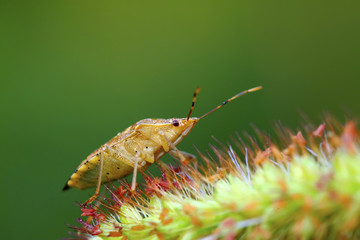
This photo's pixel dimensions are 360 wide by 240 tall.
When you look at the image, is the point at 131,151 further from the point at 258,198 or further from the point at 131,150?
the point at 258,198

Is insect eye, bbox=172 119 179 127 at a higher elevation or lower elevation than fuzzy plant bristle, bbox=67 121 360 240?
higher

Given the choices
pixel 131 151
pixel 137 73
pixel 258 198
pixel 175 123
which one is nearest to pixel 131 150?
pixel 131 151

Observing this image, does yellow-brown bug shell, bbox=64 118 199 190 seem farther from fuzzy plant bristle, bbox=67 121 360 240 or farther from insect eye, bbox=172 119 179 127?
fuzzy plant bristle, bbox=67 121 360 240

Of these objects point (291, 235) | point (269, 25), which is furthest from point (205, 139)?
point (291, 235)

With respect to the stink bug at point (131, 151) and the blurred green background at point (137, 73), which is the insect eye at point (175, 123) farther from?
the blurred green background at point (137, 73)

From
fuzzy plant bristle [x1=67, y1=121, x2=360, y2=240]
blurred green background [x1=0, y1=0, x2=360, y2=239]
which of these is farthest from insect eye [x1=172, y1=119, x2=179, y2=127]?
blurred green background [x1=0, y1=0, x2=360, y2=239]

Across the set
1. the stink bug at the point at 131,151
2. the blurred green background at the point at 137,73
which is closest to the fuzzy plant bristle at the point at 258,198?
the stink bug at the point at 131,151
